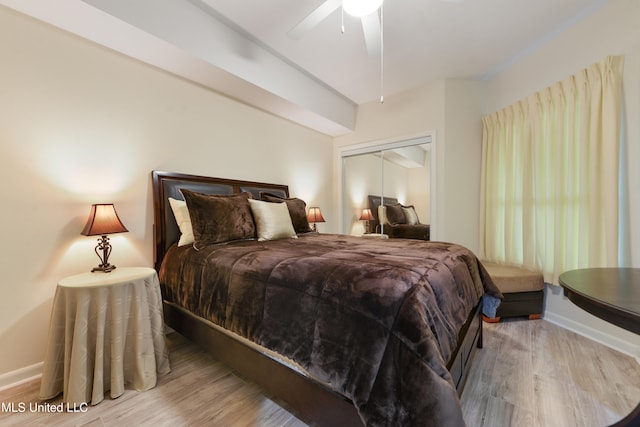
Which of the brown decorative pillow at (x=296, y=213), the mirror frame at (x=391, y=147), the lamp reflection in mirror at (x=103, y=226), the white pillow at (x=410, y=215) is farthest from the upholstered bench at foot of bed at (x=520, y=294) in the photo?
the lamp reflection in mirror at (x=103, y=226)

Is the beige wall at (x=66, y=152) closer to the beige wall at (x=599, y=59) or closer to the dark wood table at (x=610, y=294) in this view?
the dark wood table at (x=610, y=294)

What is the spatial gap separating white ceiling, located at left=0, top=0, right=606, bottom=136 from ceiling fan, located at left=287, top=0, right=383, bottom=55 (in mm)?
429

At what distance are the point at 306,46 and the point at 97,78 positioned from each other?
5.99 ft

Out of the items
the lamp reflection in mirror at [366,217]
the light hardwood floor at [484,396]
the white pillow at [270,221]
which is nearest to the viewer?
the light hardwood floor at [484,396]

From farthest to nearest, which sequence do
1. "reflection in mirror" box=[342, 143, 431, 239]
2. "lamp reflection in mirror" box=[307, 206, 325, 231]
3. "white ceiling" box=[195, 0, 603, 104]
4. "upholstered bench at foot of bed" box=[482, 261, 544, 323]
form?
"lamp reflection in mirror" box=[307, 206, 325, 231] < "reflection in mirror" box=[342, 143, 431, 239] < "upholstered bench at foot of bed" box=[482, 261, 544, 323] < "white ceiling" box=[195, 0, 603, 104]

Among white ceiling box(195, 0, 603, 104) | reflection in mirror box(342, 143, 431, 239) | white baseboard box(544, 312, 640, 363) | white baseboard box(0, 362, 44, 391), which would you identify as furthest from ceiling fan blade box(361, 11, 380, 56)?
white baseboard box(0, 362, 44, 391)

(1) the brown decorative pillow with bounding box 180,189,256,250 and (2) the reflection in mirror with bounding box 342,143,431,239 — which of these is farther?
(2) the reflection in mirror with bounding box 342,143,431,239

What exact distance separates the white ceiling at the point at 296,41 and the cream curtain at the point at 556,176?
2.27ft

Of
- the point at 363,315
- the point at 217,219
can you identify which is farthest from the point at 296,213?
the point at 363,315

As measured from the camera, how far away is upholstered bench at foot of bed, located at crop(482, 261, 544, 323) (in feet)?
8.18

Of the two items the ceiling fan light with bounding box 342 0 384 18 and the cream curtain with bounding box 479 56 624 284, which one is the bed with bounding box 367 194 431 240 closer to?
the cream curtain with bounding box 479 56 624 284

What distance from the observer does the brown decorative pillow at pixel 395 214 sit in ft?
12.2

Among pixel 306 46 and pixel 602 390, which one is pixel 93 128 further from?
pixel 602 390

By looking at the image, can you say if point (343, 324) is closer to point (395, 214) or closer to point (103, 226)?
point (103, 226)
